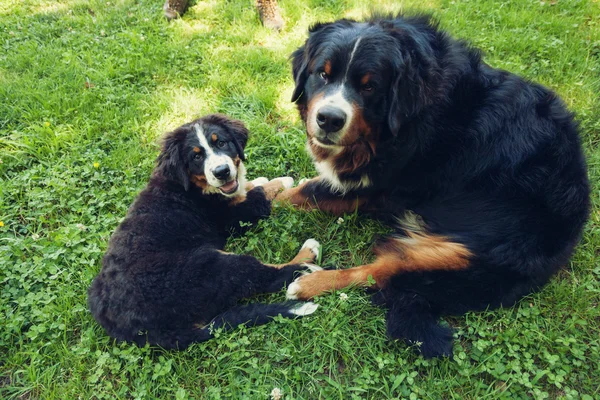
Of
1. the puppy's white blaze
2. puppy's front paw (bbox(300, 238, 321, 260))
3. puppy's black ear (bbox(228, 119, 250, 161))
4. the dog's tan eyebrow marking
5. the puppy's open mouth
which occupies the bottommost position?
the puppy's white blaze

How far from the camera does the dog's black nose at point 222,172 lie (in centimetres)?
275

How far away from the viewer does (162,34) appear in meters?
4.66

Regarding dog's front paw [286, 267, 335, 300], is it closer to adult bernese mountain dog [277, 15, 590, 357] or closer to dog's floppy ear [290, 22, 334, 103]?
adult bernese mountain dog [277, 15, 590, 357]

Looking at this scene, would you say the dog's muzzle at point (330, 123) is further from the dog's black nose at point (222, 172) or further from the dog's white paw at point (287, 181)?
the dog's white paw at point (287, 181)

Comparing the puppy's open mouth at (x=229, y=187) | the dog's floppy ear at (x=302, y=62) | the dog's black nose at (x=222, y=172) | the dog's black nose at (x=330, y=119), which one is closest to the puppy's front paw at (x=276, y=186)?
the puppy's open mouth at (x=229, y=187)

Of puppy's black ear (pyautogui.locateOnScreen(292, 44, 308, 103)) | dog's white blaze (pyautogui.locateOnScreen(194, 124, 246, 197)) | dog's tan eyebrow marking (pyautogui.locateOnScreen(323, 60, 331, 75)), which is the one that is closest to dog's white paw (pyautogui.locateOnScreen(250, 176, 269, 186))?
dog's white blaze (pyautogui.locateOnScreen(194, 124, 246, 197))

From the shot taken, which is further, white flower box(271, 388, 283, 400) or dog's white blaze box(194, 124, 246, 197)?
dog's white blaze box(194, 124, 246, 197)

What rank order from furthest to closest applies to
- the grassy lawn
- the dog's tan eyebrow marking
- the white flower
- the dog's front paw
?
the dog's front paw
the dog's tan eyebrow marking
the grassy lawn
the white flower

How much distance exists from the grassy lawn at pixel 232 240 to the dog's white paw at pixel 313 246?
0.31ft

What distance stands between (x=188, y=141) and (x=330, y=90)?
1.08 metres

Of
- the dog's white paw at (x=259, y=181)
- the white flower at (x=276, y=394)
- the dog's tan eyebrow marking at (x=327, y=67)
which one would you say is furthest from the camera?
the dog's white paw at (x=259, y=181)

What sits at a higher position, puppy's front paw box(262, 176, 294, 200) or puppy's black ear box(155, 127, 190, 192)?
puppy's black ear box(155, 127, 190, 192)

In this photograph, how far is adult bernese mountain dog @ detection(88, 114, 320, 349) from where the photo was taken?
89.0 inches

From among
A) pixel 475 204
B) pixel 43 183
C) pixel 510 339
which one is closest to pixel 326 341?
pixel 510 339
